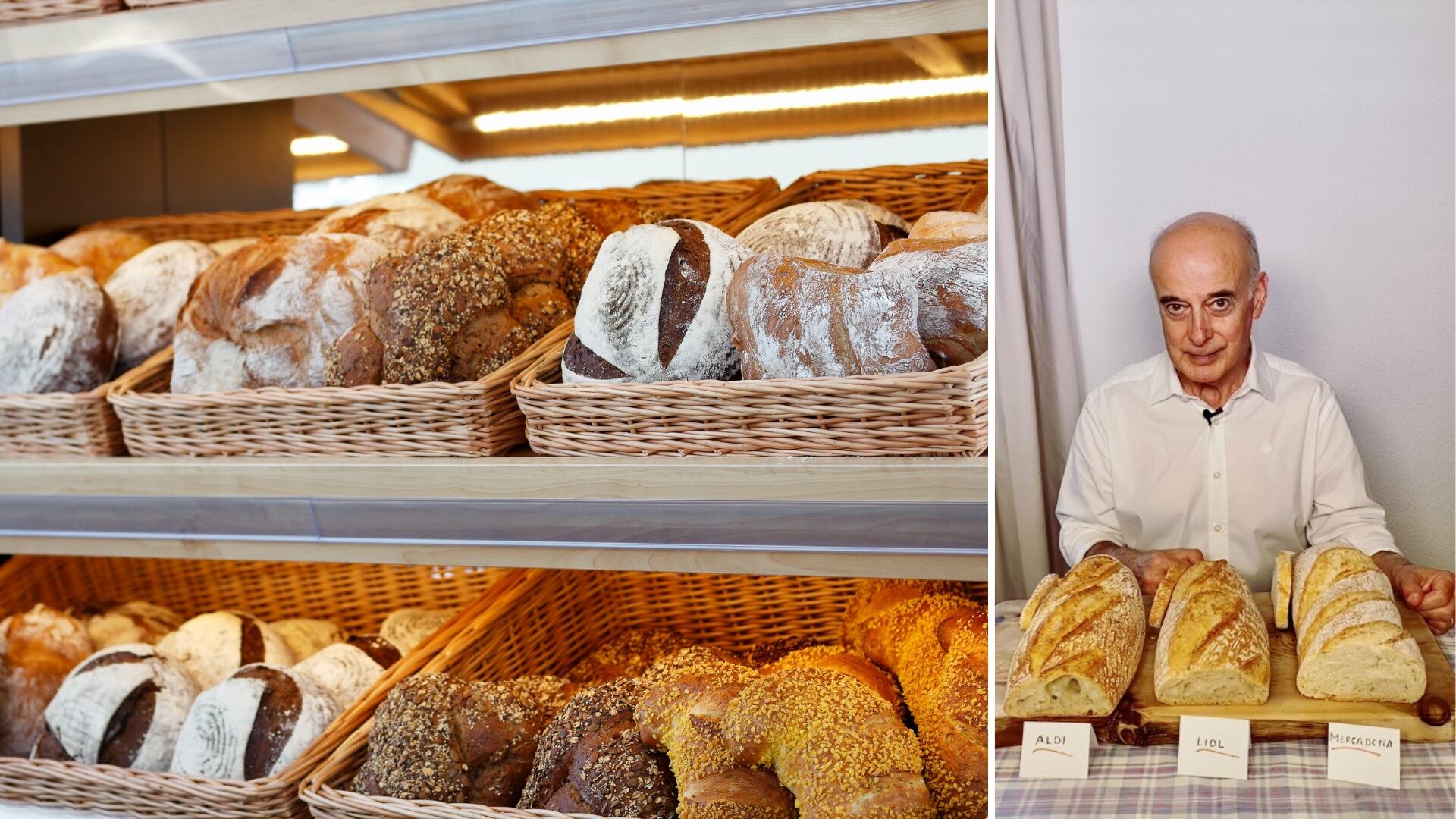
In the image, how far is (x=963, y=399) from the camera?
1.25 metres

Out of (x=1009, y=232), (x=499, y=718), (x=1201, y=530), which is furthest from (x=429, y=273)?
(x=1201, y=530)

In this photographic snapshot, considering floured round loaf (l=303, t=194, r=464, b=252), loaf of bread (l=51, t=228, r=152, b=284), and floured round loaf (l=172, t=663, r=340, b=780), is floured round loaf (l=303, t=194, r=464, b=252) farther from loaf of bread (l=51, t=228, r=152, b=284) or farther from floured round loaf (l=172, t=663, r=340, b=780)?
floured round loaf (l=172, t=663, r=340, b=780)

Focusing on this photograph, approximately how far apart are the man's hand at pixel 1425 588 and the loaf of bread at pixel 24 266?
1848 mm

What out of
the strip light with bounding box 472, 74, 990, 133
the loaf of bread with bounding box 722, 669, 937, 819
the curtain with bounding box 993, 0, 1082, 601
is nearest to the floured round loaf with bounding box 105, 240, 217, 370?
the strip light with bounding box 472, 74, 990, 133

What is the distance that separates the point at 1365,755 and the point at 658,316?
0.83 meters

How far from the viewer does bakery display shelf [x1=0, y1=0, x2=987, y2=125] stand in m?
1.33

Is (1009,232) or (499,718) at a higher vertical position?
(1009,232)

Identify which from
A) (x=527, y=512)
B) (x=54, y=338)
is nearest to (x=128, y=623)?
(x=54, y=338)

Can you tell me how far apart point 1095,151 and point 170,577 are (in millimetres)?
2062

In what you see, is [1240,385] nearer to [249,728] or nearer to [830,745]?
[830,745]

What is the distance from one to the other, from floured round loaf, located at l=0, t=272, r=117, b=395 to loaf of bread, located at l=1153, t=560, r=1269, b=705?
5.13 ft

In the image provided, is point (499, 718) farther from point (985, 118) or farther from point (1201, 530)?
point (985, 118)

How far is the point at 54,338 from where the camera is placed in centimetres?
179

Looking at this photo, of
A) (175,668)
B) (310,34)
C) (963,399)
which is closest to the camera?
(963,399)
